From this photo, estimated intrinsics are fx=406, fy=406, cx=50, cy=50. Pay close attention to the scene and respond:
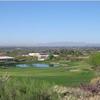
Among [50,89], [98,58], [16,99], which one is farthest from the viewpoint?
[98,58]

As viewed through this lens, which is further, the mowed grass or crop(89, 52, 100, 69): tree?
crop(89, 52, 100, 69): tree

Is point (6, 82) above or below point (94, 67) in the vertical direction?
above

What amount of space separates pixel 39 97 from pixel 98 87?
7533 millimetres

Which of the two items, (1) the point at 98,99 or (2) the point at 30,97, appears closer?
(2) the point at 30,97

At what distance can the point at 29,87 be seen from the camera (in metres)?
11.6

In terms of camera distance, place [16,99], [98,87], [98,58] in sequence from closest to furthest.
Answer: [16,99] < [98,87] < [98,58]

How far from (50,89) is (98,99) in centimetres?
457

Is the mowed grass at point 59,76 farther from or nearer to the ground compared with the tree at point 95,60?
nearer to the ground

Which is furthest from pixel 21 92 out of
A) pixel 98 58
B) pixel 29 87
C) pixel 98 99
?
pixel 98 58

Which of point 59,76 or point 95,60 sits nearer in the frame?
point 59,76

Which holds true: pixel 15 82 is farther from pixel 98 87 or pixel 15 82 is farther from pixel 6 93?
pixel 98 87

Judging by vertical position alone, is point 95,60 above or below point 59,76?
above

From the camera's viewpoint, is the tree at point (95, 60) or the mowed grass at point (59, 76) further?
the tree at point (95, 60)

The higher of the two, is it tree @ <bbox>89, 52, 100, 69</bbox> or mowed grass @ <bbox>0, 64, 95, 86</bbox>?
tree @ <bbox>89, 52, 100, 69</bbox>
